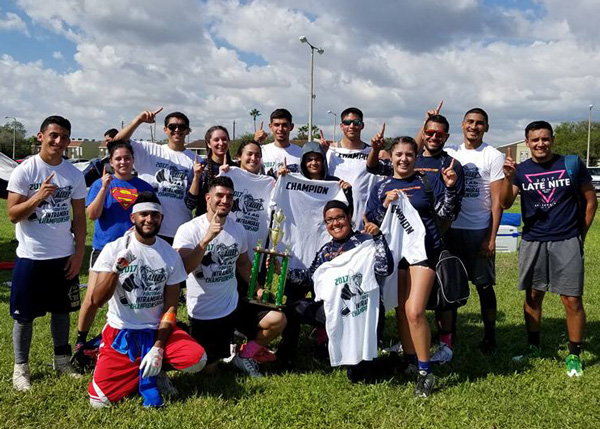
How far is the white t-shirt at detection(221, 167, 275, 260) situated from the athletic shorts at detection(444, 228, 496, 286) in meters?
1.98

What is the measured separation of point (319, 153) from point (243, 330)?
1.99 metres

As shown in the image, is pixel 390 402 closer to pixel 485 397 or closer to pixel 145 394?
pixel 485 397

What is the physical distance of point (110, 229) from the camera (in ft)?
16.3

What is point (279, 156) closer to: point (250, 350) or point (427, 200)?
point (427, 200)

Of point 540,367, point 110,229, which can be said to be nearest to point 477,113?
point 540,367

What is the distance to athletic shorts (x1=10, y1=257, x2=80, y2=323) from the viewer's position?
4.51m

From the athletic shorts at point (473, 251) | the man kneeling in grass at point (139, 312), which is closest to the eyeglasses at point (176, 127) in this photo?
the man kneeling in grass at point (139, 312)

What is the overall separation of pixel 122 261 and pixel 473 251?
3.57 metres

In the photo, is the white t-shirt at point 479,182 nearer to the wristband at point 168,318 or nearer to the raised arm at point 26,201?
the wristband at point 168,318

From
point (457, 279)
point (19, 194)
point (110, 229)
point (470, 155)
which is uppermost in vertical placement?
point (470, 155)

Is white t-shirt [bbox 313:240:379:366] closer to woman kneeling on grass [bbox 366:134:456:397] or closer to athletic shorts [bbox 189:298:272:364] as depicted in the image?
woman kneeling on grass [bbox 366:134:456:397]

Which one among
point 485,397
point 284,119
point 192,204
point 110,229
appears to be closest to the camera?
point 485,397

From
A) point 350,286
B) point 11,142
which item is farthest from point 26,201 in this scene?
point 11,142

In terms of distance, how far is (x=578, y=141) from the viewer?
61.8m
